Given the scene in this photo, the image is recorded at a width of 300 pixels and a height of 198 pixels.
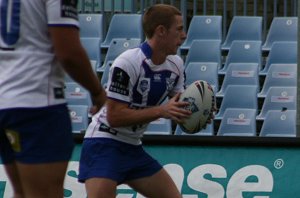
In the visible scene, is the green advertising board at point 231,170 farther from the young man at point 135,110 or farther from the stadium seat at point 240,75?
the stadium seat at point 240,75

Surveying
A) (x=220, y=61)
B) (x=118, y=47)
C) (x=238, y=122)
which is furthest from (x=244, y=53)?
(x=118, y=47)

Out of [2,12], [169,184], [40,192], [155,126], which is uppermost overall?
[2,12]

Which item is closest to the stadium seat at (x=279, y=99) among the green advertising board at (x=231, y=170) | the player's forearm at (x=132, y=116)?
the green advertising board at (x=231, y=170)

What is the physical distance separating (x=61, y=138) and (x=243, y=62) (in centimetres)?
770

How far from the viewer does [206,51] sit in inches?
454

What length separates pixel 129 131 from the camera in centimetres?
567

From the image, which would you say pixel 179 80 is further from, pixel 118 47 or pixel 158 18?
pixel 118 47

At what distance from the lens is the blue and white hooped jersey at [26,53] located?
12.7 ft

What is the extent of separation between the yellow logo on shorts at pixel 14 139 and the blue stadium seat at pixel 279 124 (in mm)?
6526

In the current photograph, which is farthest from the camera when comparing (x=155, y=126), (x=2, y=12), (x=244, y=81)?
(x=244, y=81)

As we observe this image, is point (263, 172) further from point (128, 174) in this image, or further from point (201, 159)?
point (128, 174)

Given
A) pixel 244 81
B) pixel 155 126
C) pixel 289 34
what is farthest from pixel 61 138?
pixel 289 34

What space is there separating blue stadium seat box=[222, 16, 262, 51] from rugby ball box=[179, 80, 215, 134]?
5.99 m

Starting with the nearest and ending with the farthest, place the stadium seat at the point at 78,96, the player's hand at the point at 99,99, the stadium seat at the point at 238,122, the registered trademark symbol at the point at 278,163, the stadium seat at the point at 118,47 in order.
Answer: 1. the player's hand at the point at 99,99
2. the registered trademark symbol at the point at 278,163
3. the stadium seat at the point at 238,122
4. the stadium seat at the point at 78,96
5. the stadium seat at the point at 118,47
